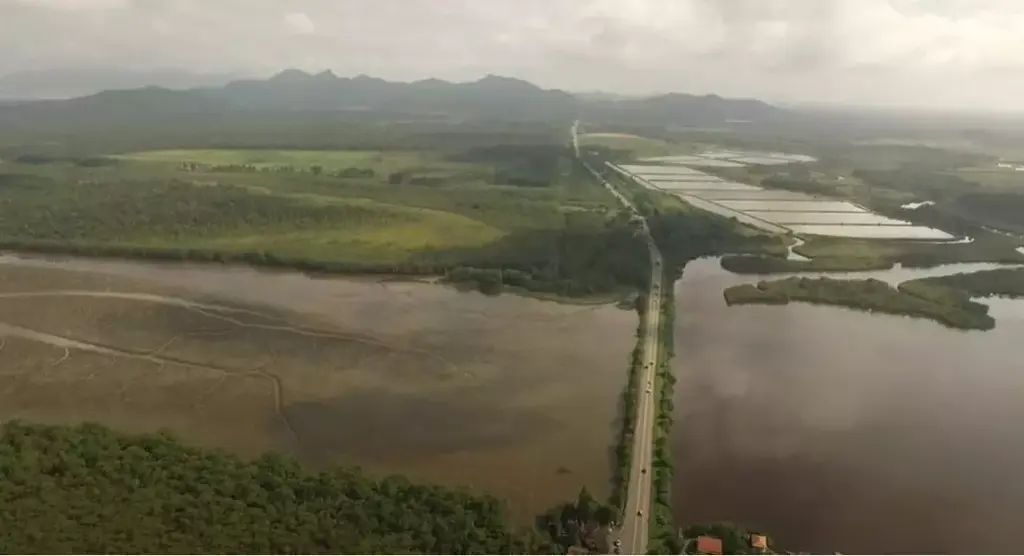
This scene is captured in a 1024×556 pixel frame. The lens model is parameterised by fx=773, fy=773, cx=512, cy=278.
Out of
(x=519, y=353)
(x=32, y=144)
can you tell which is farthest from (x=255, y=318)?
(x=32, y=144)

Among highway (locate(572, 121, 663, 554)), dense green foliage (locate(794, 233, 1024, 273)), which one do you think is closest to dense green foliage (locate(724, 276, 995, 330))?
dense green foliage (locate(794, 233, 1024, 273))

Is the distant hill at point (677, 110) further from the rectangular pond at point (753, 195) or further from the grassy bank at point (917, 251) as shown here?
the grassy bank at point (917, 251)

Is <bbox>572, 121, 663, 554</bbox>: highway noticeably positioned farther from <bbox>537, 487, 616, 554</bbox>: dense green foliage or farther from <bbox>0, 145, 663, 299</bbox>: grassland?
<bbox>0, 145, 663, 299</bbox>: grassland

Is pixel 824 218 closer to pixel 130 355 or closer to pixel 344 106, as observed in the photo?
pixel 130 355

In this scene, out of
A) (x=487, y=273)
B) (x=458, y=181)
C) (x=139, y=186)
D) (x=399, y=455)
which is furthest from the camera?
(x=458, y=181)

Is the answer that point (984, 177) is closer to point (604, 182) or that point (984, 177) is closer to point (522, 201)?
point (604, 182)

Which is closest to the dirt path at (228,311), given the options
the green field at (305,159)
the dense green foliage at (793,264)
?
the dense green foliage at (793,264)

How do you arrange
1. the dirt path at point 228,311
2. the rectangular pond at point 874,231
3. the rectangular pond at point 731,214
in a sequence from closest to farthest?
the dirt path at point 228,311 < the rectangular pond at point 874,231 < the rectangular pond at point 731,214
